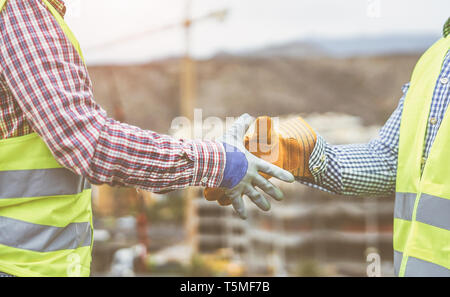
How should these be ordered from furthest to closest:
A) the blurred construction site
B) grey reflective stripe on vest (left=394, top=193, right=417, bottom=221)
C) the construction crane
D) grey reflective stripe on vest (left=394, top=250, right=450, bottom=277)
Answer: the blurred construction site → the construction crane → grey reflective stripe on vest (left=394, top=193, right=417, bottom=221) → grey reflective stripe on vest (left=394, top=250, right=450, bottom=277)

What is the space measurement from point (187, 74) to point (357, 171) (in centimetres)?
200

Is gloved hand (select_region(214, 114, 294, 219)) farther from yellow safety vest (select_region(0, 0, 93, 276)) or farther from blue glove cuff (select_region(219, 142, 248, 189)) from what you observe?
yellow safety vest (select_region(0, 0, 93, 276))

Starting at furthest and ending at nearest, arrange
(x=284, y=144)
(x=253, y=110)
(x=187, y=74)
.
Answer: (x=187, y=74), (x=253, y=110), (x=284, y=144)

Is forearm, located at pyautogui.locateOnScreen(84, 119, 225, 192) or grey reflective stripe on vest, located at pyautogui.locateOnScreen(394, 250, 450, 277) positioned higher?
forearm, located at pyautogui.locateOnScreen(84, 119, 225, 192)

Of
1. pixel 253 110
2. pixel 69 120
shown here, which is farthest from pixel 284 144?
pixel 253 110

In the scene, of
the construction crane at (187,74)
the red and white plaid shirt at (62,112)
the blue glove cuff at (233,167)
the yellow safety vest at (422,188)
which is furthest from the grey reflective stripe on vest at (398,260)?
the construction crane at (187,74)

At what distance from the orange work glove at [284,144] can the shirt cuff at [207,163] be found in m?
0.24

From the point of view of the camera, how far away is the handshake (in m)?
1.07

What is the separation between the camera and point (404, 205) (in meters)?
1.16

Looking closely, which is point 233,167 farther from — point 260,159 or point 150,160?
point 150,160

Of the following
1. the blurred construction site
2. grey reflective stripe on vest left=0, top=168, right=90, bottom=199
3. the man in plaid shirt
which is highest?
the man in plaid shirt

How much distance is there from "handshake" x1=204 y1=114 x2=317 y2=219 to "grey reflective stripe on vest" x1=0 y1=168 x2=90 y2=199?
36 cm

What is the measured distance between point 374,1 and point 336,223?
207 centimetres

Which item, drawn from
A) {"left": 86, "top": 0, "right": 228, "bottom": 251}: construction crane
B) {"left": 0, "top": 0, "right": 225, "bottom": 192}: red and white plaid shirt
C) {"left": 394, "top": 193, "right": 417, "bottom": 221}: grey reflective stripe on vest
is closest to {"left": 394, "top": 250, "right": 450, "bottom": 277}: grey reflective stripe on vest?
{"left": 394, "top": 193, "right": 417, "bottom": 221}: grey reflective stripe on vest
